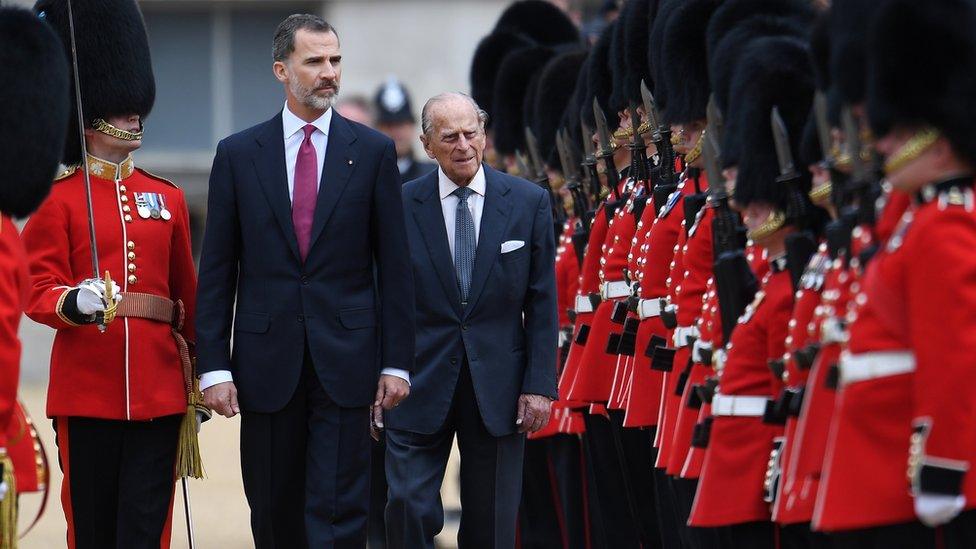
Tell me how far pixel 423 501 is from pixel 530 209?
927 millimetres

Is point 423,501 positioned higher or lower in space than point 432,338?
lower

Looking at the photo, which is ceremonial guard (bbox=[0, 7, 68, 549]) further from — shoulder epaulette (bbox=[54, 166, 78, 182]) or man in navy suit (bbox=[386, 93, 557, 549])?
man in navy suit (bbox=[386, 93, 557, 549])

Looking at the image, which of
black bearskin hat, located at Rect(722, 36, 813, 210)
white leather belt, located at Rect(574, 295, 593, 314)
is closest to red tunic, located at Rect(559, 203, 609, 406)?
white leather belt, located at Rect(574, 295, 593, 314)

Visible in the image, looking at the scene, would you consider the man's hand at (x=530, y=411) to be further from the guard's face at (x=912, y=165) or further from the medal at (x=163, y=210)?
the guard's face at (x=912, y=165)

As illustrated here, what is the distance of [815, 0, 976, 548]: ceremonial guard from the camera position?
3455 mm

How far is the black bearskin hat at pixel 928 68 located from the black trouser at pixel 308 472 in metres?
1.94

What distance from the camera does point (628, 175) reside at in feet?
20.5

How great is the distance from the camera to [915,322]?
3516 mm

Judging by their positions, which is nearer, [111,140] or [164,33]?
[111,140]

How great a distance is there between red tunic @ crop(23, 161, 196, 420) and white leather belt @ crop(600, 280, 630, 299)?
1511 millimetres

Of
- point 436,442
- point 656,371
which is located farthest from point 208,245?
point 656,371

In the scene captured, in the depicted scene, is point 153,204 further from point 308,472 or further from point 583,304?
point 583,304

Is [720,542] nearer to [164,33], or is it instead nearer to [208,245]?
[208,245]

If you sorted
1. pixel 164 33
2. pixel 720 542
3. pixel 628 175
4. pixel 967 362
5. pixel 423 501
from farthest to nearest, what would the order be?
1. pixel 164 33
2. pixel 628 175
3. pixel 423 501
4. pixel 720 542
5. pixel 967 362
